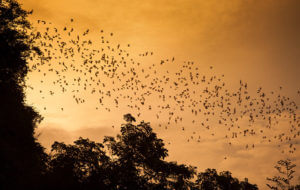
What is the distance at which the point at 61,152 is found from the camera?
39.4 meters

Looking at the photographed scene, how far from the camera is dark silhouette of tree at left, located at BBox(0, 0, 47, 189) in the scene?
2384 cm

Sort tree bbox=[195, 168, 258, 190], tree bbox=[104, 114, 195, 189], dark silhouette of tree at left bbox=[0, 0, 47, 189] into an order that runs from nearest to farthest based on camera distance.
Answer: dark silhouette of tree at left bbox=[0, 0, 47, 189] → tree bbox=[104, 114, 195, 189] → tree bbox=[195, 168, 258, 190]

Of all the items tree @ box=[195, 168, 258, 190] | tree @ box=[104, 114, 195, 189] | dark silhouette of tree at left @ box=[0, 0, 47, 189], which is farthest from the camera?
tree @ box=[195, 168, 258, 190]

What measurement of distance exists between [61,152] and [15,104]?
11.9 meters

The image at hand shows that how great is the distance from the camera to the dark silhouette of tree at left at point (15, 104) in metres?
23.8

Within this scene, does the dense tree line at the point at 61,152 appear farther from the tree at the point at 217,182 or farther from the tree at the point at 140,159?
the tree at the point at 217,182

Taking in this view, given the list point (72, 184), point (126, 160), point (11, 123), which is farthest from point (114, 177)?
point (11, 123)

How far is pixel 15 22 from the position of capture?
27359 millimetres

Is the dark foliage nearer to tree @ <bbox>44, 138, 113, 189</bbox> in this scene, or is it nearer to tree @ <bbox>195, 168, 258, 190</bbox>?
tree @ <bbox>44, 138, 113, 189</bbox>

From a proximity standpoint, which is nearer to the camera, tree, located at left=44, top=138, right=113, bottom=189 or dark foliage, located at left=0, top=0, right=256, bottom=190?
dark foliage, located at left=0, top=0, right=256, bottom=190

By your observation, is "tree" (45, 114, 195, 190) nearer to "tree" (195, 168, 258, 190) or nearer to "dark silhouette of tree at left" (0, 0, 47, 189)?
"dark silhouette of tree at left" (0, 0, 47, 189)

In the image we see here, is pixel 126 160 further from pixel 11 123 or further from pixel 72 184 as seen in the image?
pixel 11 123

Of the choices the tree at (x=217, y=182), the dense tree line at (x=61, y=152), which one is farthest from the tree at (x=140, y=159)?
the tree at (x=217, y=182)

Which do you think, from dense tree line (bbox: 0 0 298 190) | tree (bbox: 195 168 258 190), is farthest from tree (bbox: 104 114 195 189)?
tree (bbox: 195 168 258 190)
